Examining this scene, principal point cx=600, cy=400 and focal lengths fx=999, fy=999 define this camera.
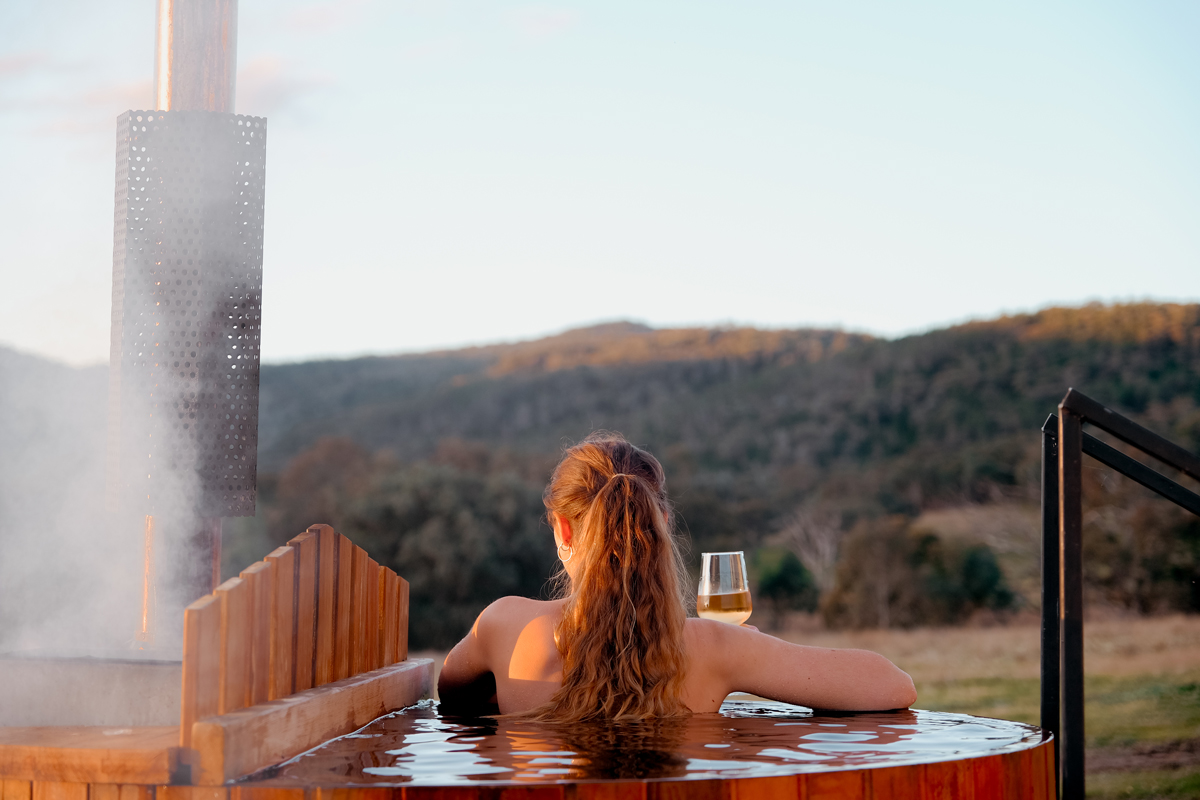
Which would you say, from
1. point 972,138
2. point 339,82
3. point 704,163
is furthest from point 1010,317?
point 339,82

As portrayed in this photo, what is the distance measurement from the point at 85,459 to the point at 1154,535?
51.5ft

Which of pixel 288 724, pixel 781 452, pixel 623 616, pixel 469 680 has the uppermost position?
pixel 781 452

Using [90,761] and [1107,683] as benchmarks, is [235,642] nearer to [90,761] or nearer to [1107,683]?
[90,761]

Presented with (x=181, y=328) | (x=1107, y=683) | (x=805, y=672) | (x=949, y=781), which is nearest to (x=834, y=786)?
(x=949, y=781)

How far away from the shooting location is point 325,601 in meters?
2.05

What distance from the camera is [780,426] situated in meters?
23.9

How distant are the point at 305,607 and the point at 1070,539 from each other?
5.49 feet

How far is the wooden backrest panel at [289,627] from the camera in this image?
1.53 metres

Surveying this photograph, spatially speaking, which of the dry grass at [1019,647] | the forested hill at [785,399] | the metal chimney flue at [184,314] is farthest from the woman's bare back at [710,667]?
the forested hill at [785,399]

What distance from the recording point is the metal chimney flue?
2617 mm

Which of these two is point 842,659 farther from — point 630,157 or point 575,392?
point 575,392

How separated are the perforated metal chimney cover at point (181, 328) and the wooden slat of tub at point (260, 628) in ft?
3.18

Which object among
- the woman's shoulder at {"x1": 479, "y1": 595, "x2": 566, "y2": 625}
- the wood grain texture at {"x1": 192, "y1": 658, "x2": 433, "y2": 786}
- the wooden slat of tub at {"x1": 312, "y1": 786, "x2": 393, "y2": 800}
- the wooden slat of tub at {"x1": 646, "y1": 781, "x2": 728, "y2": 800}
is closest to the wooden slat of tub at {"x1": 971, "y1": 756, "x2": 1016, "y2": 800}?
the wooden slat of tub at {"x1": 646, "y1": 781, "x2": 728, "y2": 800}

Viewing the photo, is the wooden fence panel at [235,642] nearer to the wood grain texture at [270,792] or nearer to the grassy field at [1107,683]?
the wood grain texture at [270,792]
